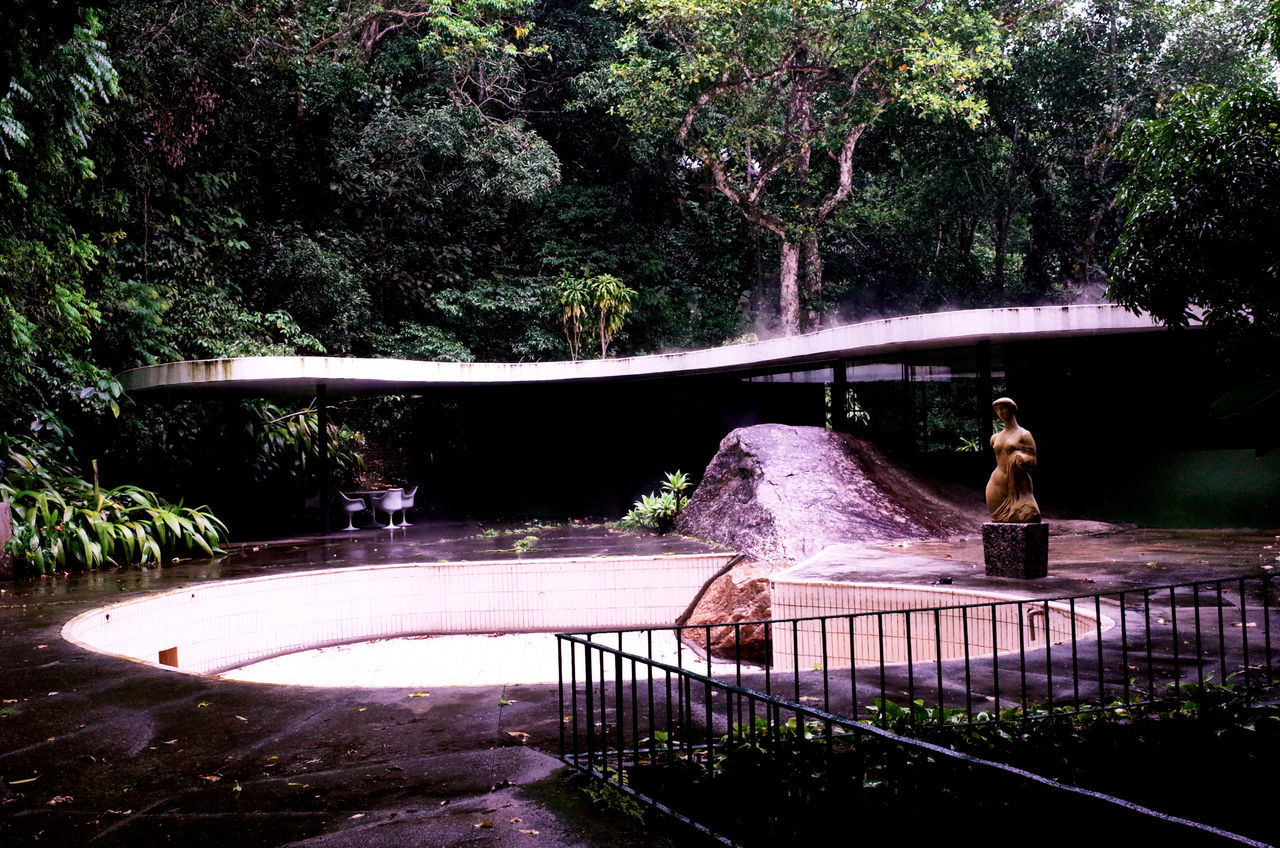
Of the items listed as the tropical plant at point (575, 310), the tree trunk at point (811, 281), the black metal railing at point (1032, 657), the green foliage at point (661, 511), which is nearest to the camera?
the black metal railing at point (1032, 657)

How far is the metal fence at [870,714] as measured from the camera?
349 centimetres

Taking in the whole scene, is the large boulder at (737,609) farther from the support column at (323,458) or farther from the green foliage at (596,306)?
the green foliage at (596,306)

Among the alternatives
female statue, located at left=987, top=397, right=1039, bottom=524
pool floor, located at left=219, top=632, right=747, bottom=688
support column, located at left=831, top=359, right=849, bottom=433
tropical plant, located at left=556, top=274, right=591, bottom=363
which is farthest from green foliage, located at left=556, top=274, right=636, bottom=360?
female statue, located at left=987, top=397, right=1039, bottom=524

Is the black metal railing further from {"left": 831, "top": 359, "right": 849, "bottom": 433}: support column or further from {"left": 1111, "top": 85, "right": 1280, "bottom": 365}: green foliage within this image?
{"left": 831, "top": 359, "right": 849, "bottom": 433}: support column

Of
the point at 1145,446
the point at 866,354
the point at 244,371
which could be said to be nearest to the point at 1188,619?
the point at 866,354

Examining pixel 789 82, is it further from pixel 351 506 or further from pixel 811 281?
pixel 351 506

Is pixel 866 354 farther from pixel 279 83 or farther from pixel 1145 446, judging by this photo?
pixel 279 83

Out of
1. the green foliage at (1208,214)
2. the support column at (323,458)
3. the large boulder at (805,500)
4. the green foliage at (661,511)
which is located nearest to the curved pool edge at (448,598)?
the large boulder at (805,500)

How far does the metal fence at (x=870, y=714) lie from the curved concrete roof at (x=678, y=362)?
16.6 ft

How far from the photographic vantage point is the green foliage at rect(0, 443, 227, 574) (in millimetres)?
10719

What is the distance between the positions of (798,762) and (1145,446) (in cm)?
1284

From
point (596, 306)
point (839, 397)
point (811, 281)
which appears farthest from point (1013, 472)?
point (811, 281)

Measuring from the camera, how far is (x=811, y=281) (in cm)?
2542

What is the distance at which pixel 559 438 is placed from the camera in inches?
723
